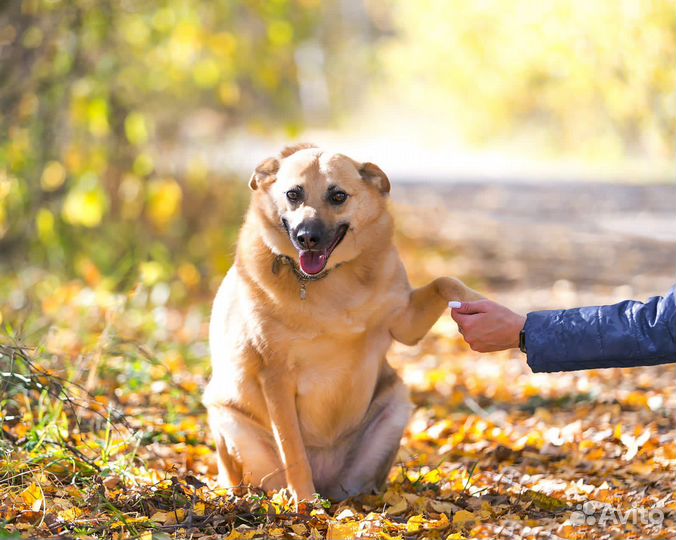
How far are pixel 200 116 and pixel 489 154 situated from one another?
1255 centimetres

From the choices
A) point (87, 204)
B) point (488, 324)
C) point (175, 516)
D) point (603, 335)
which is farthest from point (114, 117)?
point (603, 335)

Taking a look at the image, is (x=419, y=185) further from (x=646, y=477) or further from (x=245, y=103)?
(x=646, y=477)

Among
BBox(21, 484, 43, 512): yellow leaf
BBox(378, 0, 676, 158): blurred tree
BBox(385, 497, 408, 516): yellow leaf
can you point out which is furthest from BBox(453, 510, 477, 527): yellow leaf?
BBox(378, 0, 676, 158): blurred tree

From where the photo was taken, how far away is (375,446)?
389 centimetres

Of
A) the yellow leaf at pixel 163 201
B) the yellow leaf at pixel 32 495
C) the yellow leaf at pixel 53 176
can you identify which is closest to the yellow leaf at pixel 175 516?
the yellow leaf at pixel 32 495

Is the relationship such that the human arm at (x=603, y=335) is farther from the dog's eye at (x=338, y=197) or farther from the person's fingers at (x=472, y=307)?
the dog's eye at (x=338, y=197)

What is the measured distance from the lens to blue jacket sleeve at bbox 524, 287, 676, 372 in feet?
9.62

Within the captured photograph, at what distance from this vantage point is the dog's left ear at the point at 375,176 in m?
3.82

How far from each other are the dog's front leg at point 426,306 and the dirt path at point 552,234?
14.8 feet

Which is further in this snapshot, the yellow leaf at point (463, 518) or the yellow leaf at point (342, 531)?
the yellow leaf at point (463, 518)

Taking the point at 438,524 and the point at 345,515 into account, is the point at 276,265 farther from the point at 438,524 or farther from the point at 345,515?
the point at 438,524

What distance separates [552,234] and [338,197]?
8.77 meters

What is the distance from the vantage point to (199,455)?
14.2 feet

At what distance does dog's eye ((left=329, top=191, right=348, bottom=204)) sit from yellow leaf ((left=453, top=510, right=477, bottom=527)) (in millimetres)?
1267
